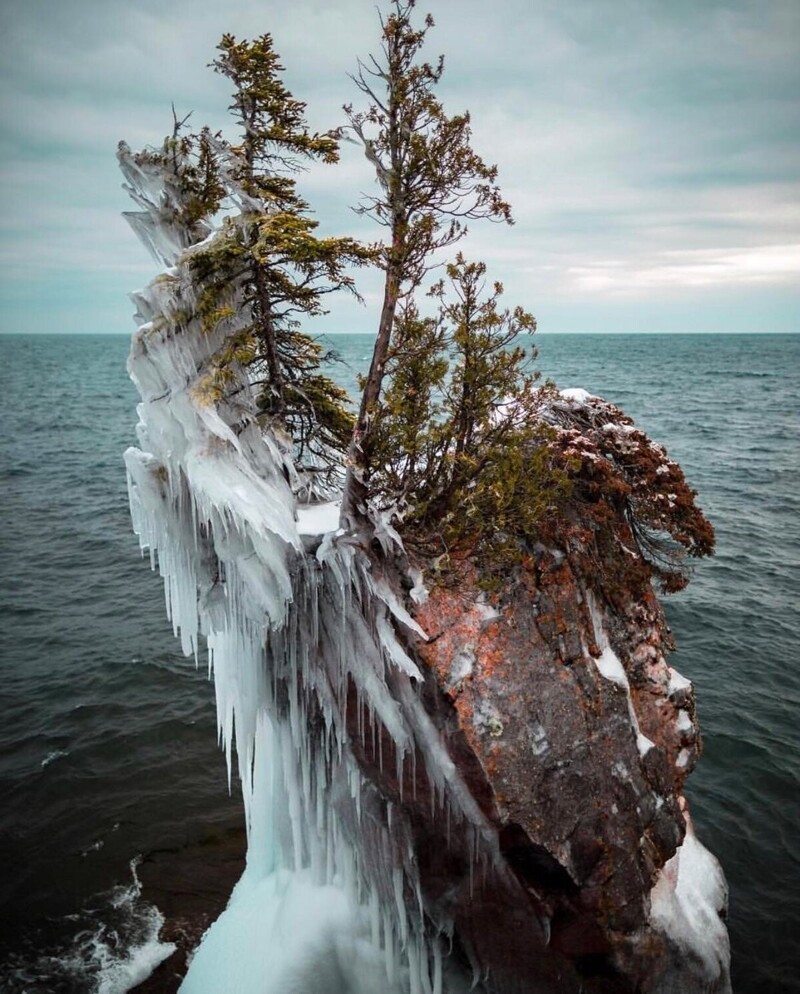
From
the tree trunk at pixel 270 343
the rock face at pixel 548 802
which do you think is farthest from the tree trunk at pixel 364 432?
the tree trunk at pixel 270 343

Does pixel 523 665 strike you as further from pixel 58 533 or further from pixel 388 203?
pixel 58 533

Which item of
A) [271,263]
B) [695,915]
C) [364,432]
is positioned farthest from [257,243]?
[695,915]

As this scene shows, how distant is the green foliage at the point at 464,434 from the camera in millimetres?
8703

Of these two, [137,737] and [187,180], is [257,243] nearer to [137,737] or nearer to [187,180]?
[187,180]

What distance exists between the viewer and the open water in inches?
460

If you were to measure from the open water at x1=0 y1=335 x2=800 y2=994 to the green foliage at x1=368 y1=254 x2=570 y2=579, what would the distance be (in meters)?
8.96

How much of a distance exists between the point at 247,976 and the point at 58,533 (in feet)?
73.8

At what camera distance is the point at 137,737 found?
632 inches

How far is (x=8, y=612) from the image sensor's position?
20.9 m

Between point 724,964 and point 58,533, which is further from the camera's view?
point 58,533

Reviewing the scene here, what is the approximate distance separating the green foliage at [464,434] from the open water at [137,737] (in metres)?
8.96

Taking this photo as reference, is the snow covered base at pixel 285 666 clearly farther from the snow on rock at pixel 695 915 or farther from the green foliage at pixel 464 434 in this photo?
the snow on rock at pixel 695 915

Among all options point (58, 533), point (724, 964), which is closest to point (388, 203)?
point (724, 964)

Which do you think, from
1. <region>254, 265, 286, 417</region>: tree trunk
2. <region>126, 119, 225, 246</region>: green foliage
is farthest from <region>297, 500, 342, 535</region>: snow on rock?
<region>126, 119, 225, 246</region>: green foliage
